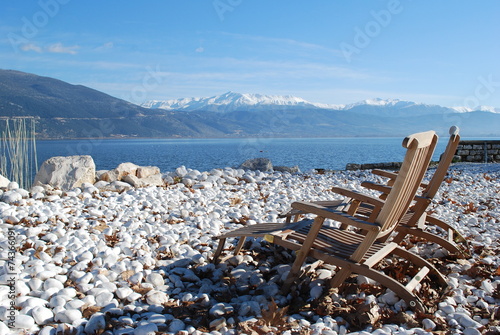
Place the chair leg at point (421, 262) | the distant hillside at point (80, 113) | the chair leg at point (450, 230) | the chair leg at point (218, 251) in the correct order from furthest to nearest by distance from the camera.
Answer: the distant hillside at point (80, 113) → the chair leg at point (450, 230) → the chair leg at point (218, 251) → the chair leg at point (421, 262)

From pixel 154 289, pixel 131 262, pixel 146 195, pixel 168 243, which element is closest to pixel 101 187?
pixel 146 195

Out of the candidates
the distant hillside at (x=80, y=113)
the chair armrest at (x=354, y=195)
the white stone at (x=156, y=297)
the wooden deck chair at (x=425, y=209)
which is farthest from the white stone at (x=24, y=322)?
the distant hillside at (x=80, y=113)

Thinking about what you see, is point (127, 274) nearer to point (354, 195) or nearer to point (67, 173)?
point (354, 195)

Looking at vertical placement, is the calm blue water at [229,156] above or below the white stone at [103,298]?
below

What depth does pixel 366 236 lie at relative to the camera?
8.64 ft

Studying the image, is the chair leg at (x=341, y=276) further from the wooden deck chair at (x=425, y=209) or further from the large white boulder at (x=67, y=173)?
the large white boulder at (x=67, y=173)

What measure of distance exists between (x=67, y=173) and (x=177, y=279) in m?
4.77

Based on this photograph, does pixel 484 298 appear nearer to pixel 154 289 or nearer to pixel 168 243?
pixel 154 289

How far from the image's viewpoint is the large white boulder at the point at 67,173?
22.9 feet

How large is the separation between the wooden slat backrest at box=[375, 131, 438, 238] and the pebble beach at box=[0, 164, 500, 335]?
0.59 metres

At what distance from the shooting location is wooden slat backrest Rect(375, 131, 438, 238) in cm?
247

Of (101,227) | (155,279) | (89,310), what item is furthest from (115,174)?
(89,310)

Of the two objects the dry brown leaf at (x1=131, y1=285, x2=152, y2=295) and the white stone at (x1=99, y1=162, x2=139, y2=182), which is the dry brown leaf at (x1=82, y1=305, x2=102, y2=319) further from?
the white stone at (x1=99, y1=162, x2=139, y2=182)

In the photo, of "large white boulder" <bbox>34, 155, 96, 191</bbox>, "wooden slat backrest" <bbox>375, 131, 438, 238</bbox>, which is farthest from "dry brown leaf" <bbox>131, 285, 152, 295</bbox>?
"large white boulder" <bbox>34, 155, 96, 191</bbox>
